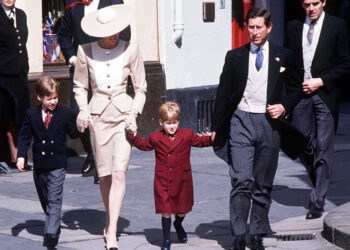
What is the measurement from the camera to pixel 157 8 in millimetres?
13531

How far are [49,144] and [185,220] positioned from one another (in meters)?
1.59

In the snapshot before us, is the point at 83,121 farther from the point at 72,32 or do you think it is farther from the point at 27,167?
the point at 27,167

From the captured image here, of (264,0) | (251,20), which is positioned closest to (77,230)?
(251,20)

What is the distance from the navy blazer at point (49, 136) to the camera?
725 centimetres

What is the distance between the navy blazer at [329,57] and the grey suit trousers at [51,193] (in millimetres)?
2414

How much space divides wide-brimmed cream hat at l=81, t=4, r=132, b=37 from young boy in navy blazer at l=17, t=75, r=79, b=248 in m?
0.50

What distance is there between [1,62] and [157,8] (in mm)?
3185

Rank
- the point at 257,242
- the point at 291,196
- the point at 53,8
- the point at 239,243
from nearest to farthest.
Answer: the point at 239,243, the point at 257,242, the point at 291,196, the point at 53,8

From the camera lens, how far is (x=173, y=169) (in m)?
7.11

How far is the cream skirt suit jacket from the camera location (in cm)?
724

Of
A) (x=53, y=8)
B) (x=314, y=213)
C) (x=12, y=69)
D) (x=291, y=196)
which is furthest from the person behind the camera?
(x=53, y=8)

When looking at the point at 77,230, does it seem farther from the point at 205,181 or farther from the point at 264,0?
the point at 264,0

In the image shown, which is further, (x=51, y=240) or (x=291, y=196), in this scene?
(x=291, y=196)

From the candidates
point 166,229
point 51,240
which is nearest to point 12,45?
point 51,240
